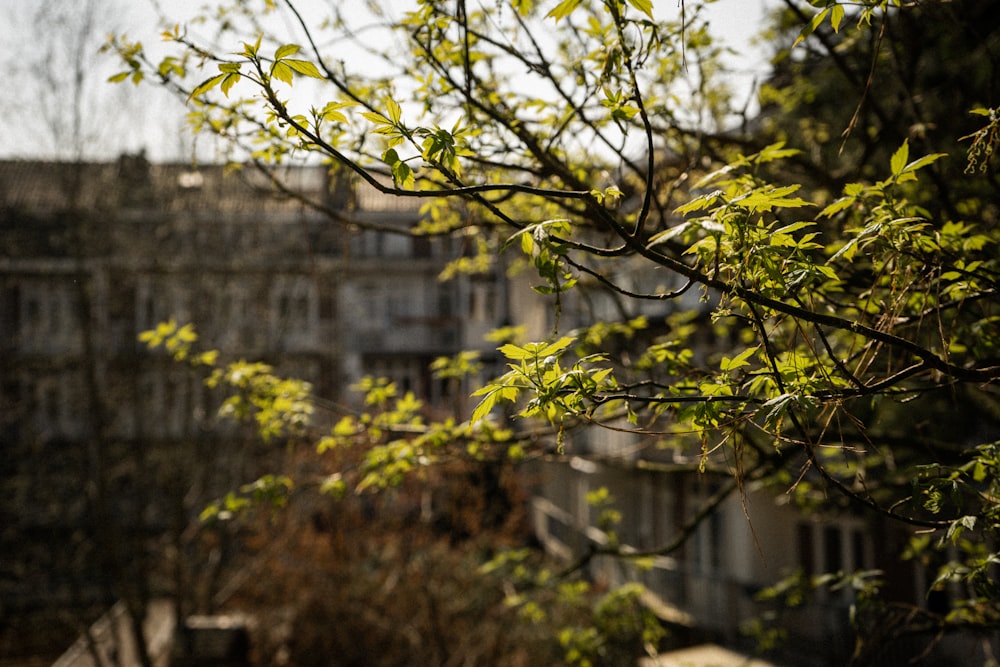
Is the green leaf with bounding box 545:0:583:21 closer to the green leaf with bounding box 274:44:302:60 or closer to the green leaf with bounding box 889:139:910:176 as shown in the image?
the green leaf with bounding box 274:44:302:60

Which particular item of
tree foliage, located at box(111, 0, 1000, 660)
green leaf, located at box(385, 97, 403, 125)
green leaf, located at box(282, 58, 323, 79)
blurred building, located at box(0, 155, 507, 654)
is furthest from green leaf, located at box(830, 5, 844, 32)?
blurred building, located at box(0, 155, 507, 654)

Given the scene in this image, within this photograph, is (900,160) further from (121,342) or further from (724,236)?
(121,342)

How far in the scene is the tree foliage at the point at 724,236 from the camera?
2.24 meters

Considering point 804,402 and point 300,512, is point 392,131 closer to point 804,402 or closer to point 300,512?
point 804,402

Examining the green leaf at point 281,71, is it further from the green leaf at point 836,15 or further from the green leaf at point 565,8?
the green leaf at point 836,15

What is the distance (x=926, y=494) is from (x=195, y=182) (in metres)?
15.8

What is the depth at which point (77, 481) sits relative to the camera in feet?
46.9

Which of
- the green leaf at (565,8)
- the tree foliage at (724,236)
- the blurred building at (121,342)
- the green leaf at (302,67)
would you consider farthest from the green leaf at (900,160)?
the blurred building at (121,342)

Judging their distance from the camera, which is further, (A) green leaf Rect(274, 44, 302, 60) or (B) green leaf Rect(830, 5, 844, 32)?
(B) green leaf Rect(830, 5, 844, 32)

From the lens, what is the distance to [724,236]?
2188mm

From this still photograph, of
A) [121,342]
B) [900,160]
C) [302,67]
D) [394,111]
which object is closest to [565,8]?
[394,111]

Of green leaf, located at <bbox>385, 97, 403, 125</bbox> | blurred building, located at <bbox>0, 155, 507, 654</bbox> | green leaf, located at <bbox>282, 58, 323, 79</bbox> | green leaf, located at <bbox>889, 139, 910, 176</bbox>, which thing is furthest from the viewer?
blurred building, located at <bbox>0, 155, 507, 654</bbox>

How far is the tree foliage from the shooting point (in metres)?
2.24

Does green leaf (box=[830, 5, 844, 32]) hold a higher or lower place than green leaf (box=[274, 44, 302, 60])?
higher
